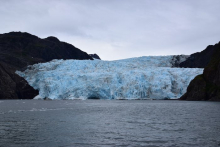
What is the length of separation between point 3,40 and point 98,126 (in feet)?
364

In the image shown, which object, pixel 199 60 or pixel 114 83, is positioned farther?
pixel 199 60

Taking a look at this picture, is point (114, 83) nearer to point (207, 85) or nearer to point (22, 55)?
point (207, 85)

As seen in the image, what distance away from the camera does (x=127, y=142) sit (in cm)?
1436

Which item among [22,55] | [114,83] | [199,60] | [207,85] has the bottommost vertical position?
[207,85]

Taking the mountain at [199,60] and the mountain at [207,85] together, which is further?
the mountain at [199,60]

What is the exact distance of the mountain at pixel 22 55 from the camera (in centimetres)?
6756

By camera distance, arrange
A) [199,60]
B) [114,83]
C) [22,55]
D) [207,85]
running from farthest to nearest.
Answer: [22,55] < [199,60] < [114,83] < [207,85]

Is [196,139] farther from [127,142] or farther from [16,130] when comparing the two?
[16,130]

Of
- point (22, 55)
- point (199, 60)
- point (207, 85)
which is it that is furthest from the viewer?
point (22, 55)

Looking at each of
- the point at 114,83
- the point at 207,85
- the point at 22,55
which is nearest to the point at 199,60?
the point at 207,85

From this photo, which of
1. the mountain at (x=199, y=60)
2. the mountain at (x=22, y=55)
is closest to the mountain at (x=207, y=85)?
the mountain at (x=199, y=60)

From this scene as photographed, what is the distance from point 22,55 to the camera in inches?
4176

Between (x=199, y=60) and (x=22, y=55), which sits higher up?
(x=22, y=55)

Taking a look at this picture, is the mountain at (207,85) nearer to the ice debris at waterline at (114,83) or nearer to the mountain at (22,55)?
the ice debris at waterline at (114,83)
